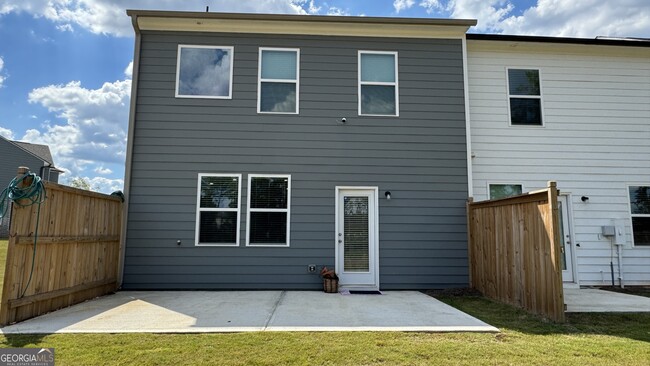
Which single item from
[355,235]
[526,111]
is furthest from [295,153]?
[526,111]

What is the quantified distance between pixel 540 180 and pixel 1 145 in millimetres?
25699

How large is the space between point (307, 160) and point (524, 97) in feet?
16.0

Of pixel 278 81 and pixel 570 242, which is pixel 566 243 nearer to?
pixel 570 242

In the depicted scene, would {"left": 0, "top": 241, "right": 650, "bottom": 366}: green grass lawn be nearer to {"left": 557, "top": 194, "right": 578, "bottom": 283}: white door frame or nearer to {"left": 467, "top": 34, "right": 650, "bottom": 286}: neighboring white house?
{"left": 557, "top": 194, "right": 578, "bottom": 283}: white door frame

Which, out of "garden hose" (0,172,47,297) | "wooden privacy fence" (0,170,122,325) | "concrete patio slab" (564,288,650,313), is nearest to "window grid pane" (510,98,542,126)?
"concrete patio slab" (564,288,650,313)

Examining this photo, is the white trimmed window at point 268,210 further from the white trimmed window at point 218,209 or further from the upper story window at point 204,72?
the upper story window at point 204,72

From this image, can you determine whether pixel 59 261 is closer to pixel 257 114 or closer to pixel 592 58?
pixel 257 114

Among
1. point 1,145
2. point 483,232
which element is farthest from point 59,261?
point 1,145

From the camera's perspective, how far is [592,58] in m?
7.69

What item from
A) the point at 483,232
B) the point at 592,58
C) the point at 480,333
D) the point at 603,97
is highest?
the point at 592,58

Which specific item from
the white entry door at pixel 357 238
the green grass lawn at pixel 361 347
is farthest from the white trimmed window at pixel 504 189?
the green grass lawn at pixel 361 347

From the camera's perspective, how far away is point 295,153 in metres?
6.76

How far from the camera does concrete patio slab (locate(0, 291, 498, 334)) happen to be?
3891 millimetres

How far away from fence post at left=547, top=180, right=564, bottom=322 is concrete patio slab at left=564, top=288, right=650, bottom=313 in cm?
81
